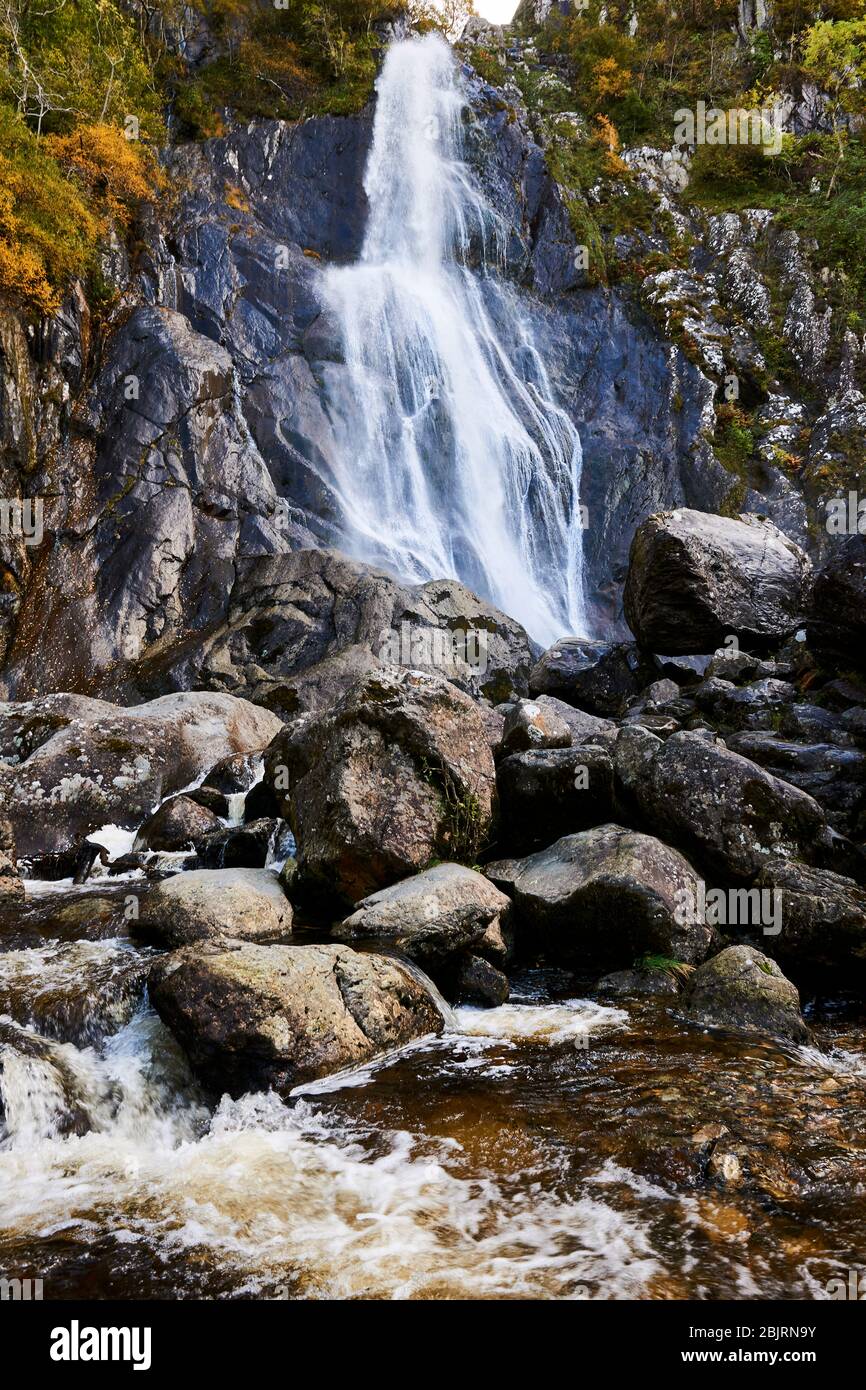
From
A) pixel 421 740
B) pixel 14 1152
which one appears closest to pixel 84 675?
pixel 421 740

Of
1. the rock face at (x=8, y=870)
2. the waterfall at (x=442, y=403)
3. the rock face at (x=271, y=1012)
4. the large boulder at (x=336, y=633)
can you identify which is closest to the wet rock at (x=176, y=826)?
the rock face at (x=8, y=870)

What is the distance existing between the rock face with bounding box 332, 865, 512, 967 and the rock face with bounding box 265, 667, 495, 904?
60cm

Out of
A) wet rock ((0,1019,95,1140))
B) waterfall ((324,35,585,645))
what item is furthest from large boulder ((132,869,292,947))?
waterfall ((324,35,585,645))

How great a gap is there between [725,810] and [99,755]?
8.96 m

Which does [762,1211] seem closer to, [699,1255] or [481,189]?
[699,1255]

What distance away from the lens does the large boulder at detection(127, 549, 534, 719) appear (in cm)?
2019

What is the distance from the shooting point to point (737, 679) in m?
13.0

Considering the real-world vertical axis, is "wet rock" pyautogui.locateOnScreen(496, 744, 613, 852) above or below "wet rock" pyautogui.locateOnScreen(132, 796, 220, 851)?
above

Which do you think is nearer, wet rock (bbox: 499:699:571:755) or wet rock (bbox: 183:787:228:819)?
wet rock (bbox: 499:699:571:755)

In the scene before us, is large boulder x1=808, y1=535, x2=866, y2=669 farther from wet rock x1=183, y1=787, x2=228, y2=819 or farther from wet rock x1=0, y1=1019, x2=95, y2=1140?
wet rock x1=0, y1=1019, x2=95, y2=1140

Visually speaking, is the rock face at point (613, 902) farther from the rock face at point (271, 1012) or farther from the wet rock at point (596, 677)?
the wet rock at point (596, 677)

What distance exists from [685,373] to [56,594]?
892 inches

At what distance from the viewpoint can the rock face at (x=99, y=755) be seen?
12.0 meters
